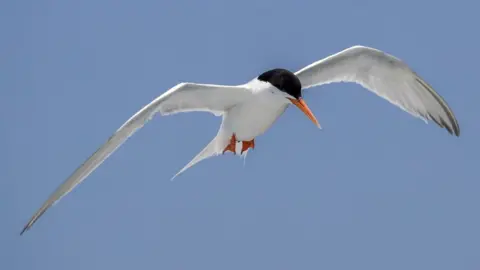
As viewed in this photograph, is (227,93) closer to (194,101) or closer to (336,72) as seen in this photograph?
(194,101)

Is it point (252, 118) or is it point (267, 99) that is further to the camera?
point (252, 118)

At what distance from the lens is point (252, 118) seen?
34.9ft

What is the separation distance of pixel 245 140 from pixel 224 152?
1.24 ft

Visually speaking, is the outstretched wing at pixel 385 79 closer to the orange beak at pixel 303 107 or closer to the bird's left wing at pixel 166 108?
the orange beak at pixel 303 107

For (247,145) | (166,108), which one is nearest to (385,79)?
(247,145)

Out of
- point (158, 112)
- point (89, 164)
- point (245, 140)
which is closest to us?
point (89, 164)

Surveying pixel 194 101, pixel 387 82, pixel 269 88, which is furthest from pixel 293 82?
pixel 387 82

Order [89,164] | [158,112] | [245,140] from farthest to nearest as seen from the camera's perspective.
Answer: [245,140], [158,112], [89,164]

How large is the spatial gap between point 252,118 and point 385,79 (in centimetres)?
232

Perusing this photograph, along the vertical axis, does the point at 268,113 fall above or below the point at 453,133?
above

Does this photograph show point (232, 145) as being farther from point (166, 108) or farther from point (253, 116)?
point (166, 108)

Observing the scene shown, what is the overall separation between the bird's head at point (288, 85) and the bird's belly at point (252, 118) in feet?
0.74

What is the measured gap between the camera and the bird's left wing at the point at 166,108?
31.2 ft

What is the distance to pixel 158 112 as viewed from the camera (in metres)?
10.1
